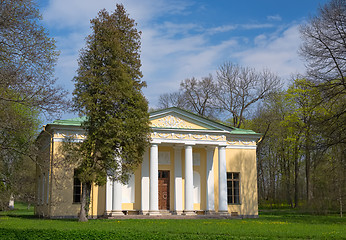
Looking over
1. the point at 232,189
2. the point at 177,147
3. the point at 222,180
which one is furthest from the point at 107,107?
the point at 232,189

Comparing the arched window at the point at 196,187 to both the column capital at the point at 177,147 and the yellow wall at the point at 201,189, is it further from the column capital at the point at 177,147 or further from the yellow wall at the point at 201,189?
the column capital at the point at 177,147

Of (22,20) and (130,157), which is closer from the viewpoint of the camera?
(22,20)

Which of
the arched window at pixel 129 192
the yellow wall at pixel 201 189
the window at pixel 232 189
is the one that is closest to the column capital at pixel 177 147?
the yellow wall at pixel 201 189

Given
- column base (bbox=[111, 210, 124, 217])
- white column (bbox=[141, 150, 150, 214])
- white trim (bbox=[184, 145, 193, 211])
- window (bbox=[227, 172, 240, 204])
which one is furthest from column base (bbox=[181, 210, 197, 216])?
column base (bbox=[111, 210, 124, 217])

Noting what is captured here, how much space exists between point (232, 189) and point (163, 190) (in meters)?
5.23

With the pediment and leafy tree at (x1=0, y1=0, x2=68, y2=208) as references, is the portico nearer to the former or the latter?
the pediment

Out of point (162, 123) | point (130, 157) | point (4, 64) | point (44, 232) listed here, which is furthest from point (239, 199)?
point (4, 64)

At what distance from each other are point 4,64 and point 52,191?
13.7 meters

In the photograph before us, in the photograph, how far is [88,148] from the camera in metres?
21.7

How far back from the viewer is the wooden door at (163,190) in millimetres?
28781

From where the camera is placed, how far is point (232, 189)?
30469 millimetres

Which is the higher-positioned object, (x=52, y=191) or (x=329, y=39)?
(x=329, y=39)

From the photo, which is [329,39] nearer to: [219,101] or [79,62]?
[79,62]

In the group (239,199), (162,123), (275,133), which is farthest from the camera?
(275,133)
